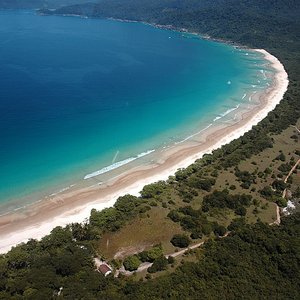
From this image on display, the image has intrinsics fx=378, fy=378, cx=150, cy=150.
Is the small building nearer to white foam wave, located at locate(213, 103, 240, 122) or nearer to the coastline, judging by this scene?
the coastline

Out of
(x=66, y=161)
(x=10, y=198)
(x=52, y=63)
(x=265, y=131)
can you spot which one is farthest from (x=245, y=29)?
(x=10, y=198)

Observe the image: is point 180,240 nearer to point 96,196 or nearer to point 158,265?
point 158,265

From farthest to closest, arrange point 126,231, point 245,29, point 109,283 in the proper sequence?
point 245,29 → point 126,231 → point 109,283

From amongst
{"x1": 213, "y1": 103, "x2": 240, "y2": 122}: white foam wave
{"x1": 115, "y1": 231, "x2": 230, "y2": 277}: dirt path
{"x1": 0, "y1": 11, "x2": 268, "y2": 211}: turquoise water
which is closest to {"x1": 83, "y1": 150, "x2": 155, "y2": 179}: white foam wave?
{"x1": 0, "y1": 11, "x2": 268, "y2": 211}: turquoise water

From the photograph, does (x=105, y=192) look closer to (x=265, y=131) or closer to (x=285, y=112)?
(x=265, y=131)

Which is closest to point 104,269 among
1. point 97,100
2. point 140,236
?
point 140,236
